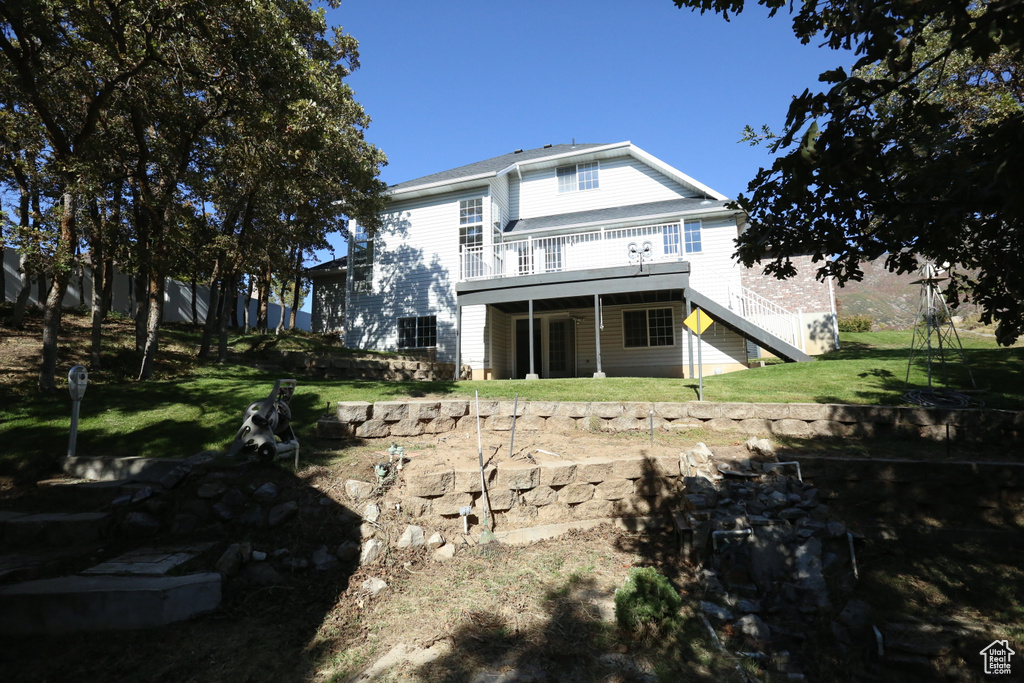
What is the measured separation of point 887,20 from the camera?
3.00 metres

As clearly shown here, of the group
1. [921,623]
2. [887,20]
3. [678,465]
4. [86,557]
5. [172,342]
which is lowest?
[921,623]

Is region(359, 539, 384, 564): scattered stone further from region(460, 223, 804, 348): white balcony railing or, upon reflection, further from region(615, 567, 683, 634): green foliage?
region(460, 223, 804, 348): white balcony railing

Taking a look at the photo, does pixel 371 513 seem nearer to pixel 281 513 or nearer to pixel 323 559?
pixel 323 559

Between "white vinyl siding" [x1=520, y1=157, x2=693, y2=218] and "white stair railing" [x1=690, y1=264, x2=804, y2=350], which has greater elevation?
"white vinyl siding" [x1=520, y1=157, x2=693, y2=218]

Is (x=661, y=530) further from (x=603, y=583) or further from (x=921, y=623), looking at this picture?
(x=921, y=623)

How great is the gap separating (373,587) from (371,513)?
0.77m

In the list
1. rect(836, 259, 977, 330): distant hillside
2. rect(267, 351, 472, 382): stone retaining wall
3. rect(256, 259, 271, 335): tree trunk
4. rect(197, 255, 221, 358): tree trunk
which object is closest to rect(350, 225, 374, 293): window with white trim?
rect(256, 259, 271, 335): tree trunk

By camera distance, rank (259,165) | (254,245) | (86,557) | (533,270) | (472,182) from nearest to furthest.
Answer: (86,557)
(259,165)
(254,245)
(533,270)
(472,182)

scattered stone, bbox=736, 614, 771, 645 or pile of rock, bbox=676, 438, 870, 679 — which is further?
pile of rock, bbox=676, 438, 870, 679

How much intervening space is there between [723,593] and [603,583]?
3.46 feet

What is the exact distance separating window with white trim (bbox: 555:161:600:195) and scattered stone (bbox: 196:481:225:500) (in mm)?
15264

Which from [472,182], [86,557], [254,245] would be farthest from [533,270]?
[86,557]

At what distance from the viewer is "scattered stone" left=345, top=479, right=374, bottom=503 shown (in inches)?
189

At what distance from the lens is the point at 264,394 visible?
26.2 feet
